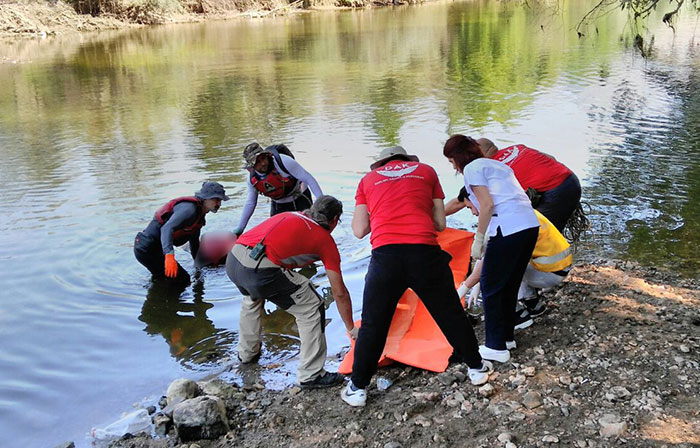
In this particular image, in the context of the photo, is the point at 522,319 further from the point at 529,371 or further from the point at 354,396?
the point at 354,396

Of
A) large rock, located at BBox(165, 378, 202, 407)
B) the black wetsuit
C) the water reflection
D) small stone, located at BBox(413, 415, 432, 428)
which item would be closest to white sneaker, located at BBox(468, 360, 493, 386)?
small stone, located at BBox(413, 415, 432, 428)

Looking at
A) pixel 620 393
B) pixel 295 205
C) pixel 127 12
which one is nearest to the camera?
pixel 620 393

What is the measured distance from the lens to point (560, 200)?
17.0 feet

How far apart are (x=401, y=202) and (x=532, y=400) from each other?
139 cm

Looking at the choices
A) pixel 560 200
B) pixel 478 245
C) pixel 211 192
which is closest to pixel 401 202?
pixel 478 245

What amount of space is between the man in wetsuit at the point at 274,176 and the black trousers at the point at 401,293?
2.76 m

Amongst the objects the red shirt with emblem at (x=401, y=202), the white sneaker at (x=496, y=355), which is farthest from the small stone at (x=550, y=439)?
the red shirt with emblem at (x=401, y=202)

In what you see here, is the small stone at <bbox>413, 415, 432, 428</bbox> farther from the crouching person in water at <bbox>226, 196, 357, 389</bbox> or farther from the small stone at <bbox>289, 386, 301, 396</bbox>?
the small stone at <bbox>289, 386, 301, 396</bbox>

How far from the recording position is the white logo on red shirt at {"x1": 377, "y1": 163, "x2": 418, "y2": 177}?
4.01 m

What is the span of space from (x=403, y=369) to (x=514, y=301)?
3.06ft

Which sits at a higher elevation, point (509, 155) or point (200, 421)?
point (509, 155)

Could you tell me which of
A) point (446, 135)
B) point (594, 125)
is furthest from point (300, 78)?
point (594, 125)

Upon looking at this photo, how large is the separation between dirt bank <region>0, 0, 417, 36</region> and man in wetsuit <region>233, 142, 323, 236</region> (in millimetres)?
34723

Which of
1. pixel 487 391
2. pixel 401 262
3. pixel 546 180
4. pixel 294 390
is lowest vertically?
pixel 294 390
